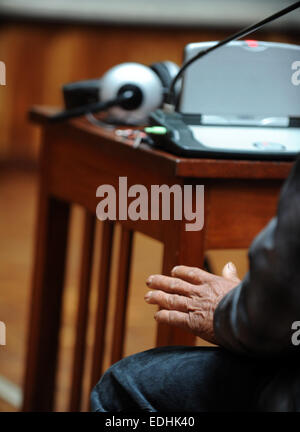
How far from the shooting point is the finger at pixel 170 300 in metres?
0.82

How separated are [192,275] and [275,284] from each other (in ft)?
0.75

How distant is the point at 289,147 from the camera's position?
1.21 m

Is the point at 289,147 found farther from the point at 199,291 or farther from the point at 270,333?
the point at 270,333

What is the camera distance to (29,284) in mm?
2836

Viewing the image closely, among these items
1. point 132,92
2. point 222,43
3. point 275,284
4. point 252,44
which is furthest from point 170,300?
point 132,92

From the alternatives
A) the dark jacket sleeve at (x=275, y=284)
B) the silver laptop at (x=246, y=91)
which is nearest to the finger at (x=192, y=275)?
the dark jacket sleeve at (x=275, y=284)

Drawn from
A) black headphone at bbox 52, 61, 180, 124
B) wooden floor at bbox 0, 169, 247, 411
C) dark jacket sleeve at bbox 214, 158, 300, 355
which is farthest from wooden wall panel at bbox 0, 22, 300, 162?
dark jacket sleeve at bbox 214, 158, 300, 355

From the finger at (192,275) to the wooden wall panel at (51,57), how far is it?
3.67 metres

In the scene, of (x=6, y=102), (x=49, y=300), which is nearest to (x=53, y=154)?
(x=49, y=300)

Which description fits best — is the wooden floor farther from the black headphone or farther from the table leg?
the black headphone

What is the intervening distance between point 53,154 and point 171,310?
0.82m

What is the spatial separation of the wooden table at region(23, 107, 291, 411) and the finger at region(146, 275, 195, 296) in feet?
1.07

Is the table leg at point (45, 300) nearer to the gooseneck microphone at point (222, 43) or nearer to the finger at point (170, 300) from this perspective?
the gooseneck microphone at point (222, 43)

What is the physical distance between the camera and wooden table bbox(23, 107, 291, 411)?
3.90 feet
